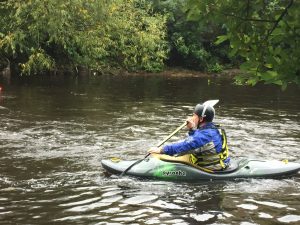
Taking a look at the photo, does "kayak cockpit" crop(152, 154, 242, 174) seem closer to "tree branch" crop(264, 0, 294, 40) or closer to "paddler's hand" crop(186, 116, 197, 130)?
"paddler's hand" crop(186, 116, 197, 130)

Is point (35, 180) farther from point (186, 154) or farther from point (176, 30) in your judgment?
point (176, 30)

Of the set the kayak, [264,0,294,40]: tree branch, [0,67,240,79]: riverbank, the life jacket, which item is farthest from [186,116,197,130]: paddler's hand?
[0,67,240,79]: riverbank

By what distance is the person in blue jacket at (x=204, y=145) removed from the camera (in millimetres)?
7766

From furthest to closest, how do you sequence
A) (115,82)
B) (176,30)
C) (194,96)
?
(176,30)
(115,82)
(194,96)

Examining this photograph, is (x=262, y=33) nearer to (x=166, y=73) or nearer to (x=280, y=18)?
(x=280, y=18)

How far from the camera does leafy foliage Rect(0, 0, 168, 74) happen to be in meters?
20.8

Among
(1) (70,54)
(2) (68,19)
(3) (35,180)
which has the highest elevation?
(2) (68,19)

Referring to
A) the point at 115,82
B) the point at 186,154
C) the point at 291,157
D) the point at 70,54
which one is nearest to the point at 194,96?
the point at 115,82

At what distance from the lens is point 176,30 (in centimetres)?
3312

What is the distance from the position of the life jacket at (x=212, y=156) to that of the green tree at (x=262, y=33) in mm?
4747

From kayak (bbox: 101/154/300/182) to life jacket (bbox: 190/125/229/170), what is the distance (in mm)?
123

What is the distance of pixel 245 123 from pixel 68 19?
449 inches

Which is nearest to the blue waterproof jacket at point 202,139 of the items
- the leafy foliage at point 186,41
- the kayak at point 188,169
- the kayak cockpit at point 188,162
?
the kayak cockpit at point 188,162

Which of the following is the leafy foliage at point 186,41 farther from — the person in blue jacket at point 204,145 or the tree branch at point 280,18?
the tree branch at point 280,18
